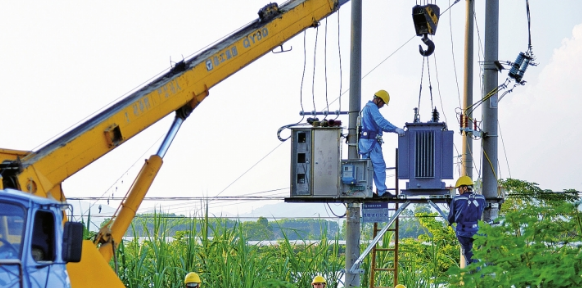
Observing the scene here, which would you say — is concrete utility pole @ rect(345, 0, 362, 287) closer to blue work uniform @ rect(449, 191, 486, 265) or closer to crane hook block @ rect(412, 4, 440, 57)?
crane hook block @ rect(412, 4, 440, 57)

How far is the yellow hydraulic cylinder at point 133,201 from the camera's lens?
11453 mm

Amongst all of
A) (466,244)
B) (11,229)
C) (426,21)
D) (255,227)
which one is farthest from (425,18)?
(11,229)

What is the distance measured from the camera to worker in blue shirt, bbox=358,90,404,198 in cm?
1522

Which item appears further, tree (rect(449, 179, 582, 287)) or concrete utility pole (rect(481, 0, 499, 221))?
concrete utility pole (rect(481, 0, 499, 221))

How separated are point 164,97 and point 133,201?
146cm

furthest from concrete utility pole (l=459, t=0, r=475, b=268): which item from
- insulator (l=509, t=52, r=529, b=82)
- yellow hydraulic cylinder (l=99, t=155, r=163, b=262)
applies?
yellow hydraulic cylinder (l=99, t=155, r=163, b=262)

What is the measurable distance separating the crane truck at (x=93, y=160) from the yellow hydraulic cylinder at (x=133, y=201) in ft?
0.04

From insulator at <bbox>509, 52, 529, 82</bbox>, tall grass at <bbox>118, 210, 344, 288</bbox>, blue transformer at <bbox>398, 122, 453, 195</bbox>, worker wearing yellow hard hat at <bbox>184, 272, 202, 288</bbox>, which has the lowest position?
worker wearing yellow hard hat at <bbox>184, 272, 202, 288</bbox>

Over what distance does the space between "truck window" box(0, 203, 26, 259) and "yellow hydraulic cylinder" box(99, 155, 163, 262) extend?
319 cm

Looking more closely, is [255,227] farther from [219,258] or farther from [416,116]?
[416,116]

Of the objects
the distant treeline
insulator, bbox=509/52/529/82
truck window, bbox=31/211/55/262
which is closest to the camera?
truck window, bbox=31/211/55/262

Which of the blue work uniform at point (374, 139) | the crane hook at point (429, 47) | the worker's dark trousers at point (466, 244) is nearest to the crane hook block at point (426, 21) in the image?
the crane hook at point (429, 47)

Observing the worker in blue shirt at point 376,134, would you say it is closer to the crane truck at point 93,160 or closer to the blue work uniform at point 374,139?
the blue work uniform at point 374,139

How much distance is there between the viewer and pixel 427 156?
1534 cm
